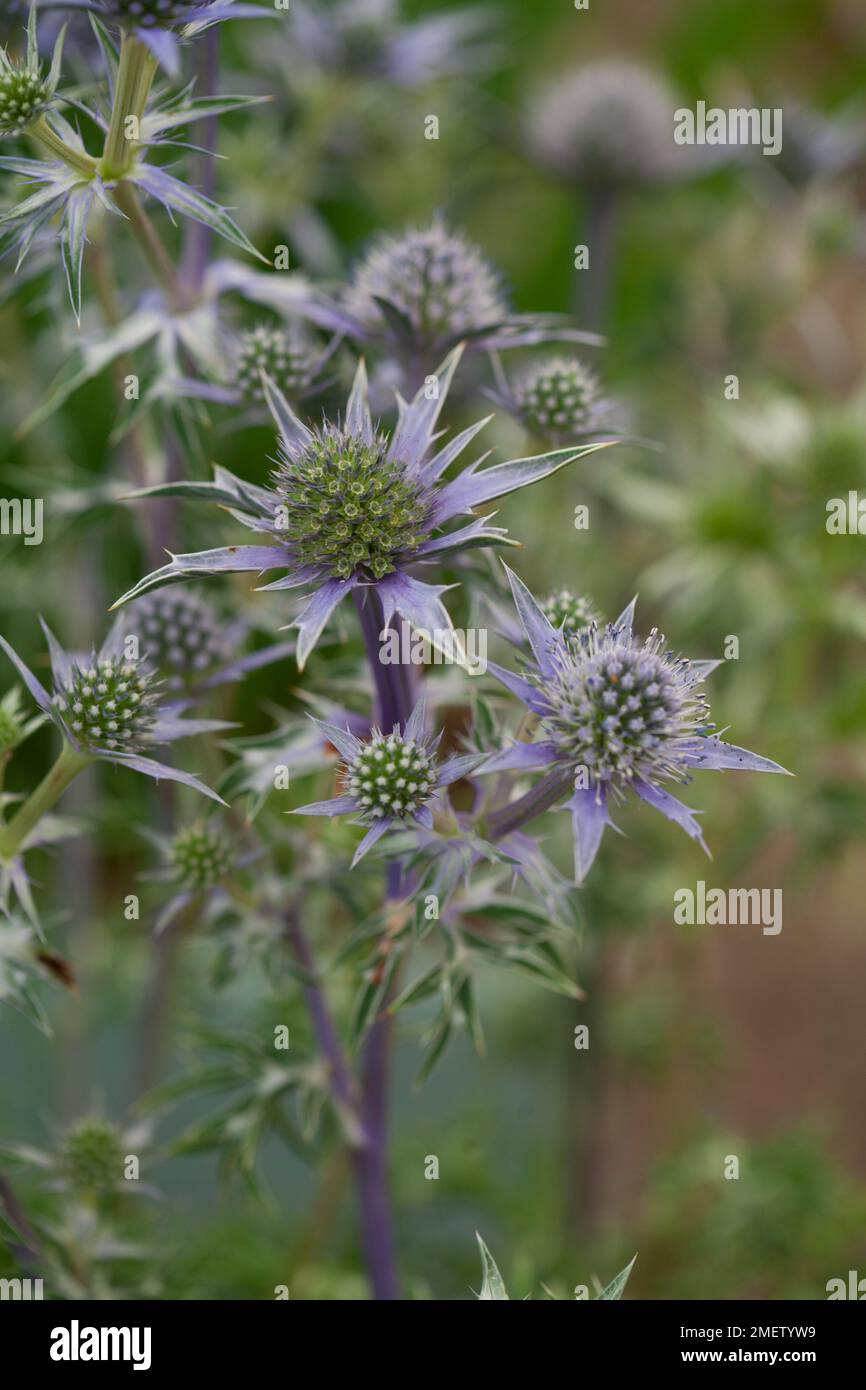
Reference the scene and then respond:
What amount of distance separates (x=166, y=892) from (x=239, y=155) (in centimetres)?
87

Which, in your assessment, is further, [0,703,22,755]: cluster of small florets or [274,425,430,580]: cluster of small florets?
[0,703,22,755]: cluster of small florets

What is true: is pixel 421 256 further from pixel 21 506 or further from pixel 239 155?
pixel 239 155

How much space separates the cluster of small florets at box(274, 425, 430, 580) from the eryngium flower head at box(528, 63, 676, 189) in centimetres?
105

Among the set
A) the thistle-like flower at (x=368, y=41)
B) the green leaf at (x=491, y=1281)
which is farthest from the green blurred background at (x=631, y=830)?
the green leaf at (x=491, y=1281)

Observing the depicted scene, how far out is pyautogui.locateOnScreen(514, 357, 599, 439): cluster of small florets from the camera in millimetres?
822

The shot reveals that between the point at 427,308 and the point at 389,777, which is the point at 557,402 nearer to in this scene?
the point at 427,308

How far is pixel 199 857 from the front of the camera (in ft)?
2.68

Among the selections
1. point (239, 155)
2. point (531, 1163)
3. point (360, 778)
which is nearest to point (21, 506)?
point (360, 778)

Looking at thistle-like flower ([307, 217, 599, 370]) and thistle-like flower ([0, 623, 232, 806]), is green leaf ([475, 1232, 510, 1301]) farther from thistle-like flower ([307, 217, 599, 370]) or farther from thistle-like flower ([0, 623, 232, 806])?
thistle-like flower ([307, 217, 599, 370])

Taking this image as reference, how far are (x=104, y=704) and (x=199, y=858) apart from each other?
15 centimetres

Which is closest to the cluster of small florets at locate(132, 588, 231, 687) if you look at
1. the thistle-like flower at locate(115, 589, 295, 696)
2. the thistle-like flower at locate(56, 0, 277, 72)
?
the thistle-like flower at locate(115, 589, 295, 696)

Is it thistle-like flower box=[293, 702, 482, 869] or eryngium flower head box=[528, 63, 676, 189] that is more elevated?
eryngium flower head box=[528, 63, 676, 189]

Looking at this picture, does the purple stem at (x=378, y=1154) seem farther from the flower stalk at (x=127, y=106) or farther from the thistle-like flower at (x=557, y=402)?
the flower stalk at (x=127, y=106)

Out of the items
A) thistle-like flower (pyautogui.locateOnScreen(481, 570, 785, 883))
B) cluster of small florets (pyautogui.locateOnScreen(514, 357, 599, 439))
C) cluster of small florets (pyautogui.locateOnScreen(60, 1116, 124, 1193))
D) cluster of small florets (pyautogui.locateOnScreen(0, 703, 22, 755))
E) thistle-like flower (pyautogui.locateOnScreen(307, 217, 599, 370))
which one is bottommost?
cluster of small florets (pyautogui.locateOnScreen(60, 1116, 124, 1193))
